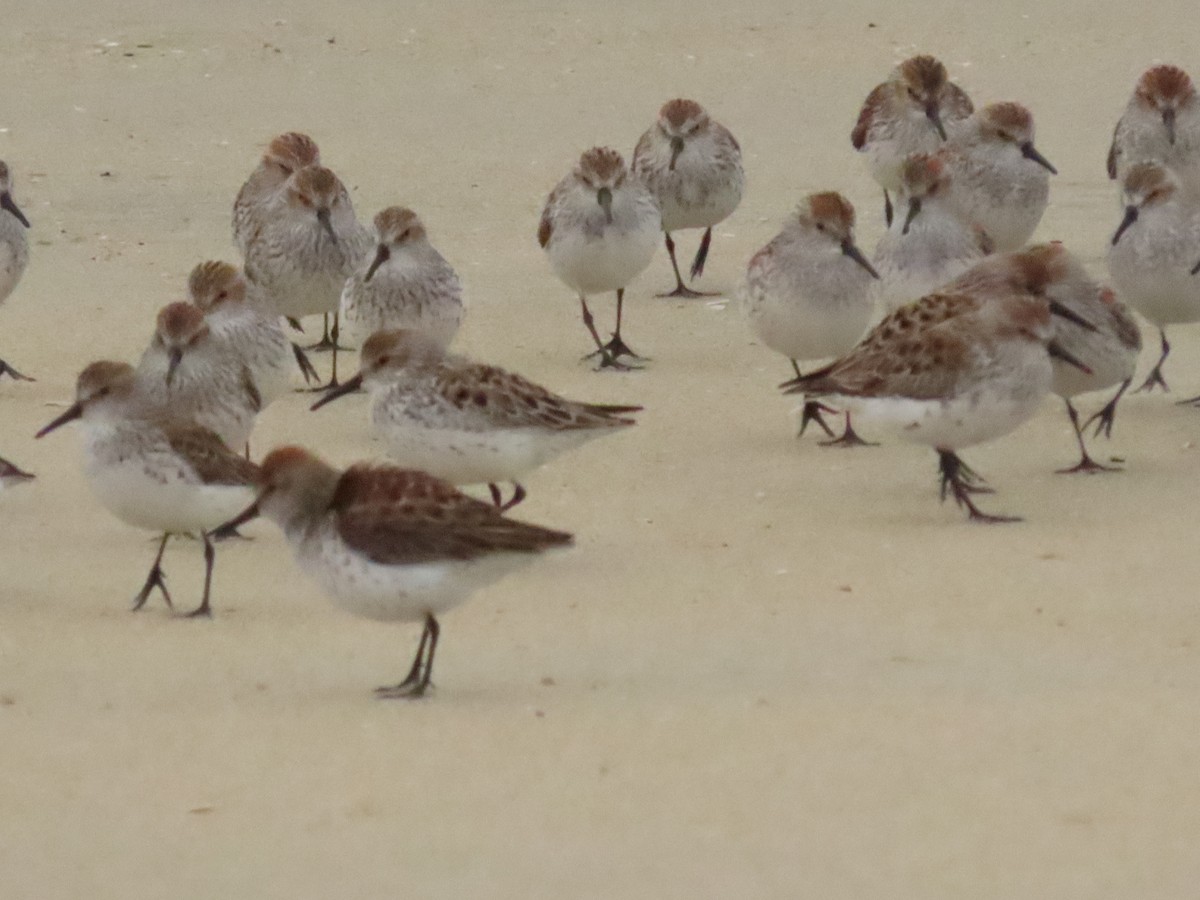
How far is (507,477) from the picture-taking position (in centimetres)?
972

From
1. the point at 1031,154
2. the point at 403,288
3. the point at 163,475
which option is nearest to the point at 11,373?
the point at 403,288

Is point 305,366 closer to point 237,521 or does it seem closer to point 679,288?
point 679,288

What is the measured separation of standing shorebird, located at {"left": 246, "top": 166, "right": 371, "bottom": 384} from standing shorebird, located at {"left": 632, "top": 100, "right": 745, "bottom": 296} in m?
2.10

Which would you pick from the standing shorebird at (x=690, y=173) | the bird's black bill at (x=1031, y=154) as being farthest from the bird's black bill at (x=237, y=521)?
the bird's black bill at (x=1031, y=154)

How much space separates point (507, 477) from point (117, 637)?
5.98 feet

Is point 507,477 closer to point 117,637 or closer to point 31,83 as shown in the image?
point 117,637

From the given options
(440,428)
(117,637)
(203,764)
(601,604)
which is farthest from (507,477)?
(203,764)

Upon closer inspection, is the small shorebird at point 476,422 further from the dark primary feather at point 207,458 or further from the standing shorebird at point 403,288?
the standing shorebird at point 403,288

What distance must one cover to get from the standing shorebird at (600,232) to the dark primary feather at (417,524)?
488 centimetres

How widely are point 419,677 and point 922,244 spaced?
4.81 metres

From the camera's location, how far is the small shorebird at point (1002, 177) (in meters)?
13.8

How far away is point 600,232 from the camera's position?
12.7m

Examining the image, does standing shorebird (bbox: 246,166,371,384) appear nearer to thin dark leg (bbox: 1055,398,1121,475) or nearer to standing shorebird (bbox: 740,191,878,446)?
standing shorebird (bbox: 740,191,878,446)

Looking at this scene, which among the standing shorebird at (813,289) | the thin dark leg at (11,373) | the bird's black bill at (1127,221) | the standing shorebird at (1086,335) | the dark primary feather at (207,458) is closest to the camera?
the dark primary feather at (207,458)
